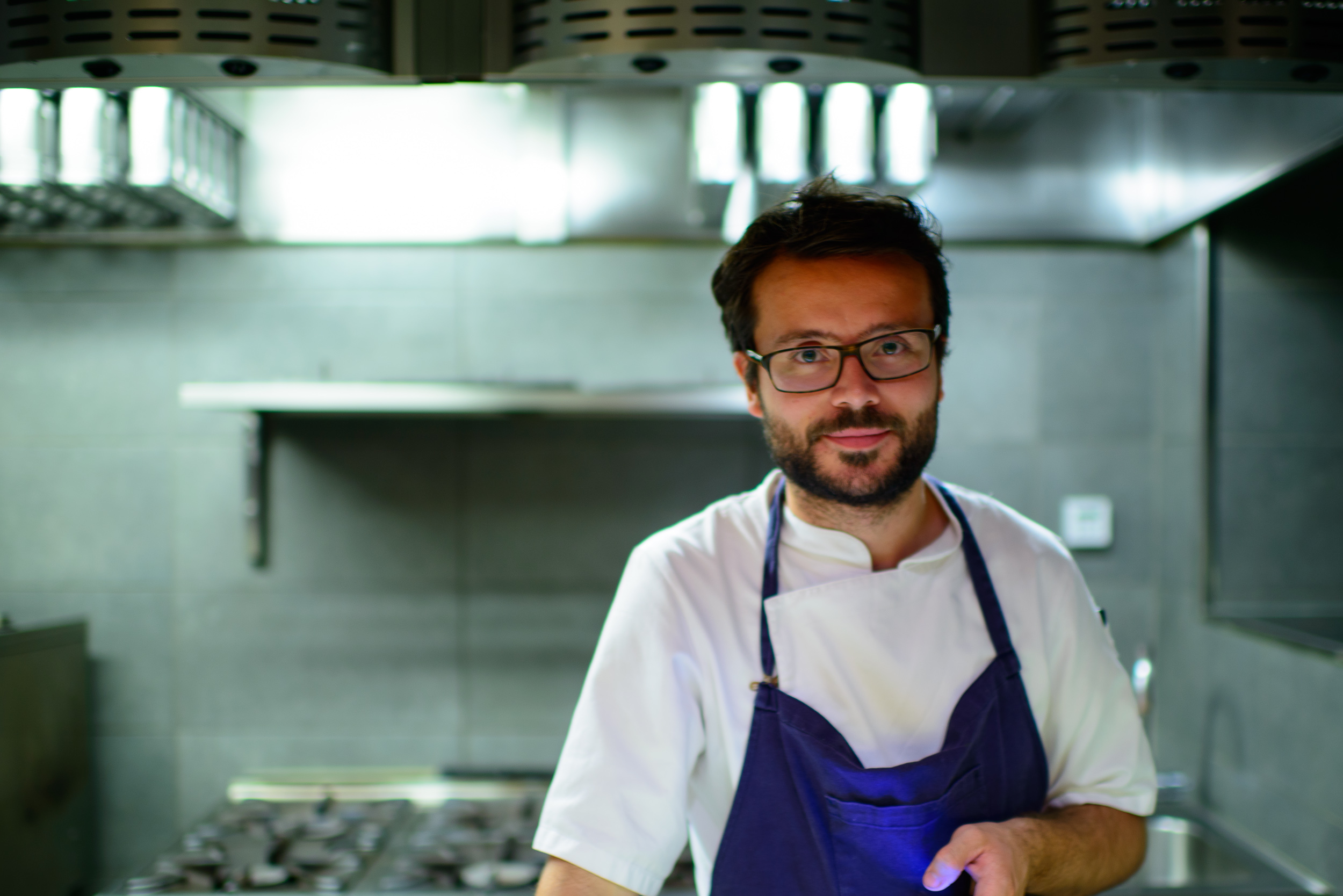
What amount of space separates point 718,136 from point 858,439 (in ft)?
3.54

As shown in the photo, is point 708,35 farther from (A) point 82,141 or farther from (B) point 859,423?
(A) point 82,141

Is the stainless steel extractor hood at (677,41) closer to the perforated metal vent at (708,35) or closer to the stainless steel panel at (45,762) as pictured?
the perforated metal vent at (708,35)

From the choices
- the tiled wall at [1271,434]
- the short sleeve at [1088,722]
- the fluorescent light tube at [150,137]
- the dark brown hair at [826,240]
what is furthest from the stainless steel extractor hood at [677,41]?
the tiled wall at [1271,434]

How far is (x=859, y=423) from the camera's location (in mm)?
986

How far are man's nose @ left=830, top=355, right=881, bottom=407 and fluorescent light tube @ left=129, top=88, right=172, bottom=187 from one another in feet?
4.71

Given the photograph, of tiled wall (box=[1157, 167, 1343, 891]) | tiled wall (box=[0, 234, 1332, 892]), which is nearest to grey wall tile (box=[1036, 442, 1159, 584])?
tiled wall (box=[0, 234, 1332, 892])

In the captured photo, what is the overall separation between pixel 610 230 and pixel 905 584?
1.32 metres

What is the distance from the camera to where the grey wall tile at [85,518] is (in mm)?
2158

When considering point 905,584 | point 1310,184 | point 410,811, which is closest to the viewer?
point 905,584

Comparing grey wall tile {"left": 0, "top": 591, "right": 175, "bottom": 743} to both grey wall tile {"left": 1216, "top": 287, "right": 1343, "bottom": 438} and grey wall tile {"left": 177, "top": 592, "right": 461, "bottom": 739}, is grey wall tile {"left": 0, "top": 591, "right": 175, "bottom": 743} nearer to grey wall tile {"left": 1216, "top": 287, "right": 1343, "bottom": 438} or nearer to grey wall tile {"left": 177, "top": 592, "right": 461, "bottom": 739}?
grey wall tile {"left": 177, "top": 592, "right": 461, "bottom": 739}

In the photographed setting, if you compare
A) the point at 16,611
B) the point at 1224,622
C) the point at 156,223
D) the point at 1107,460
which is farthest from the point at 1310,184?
the point at 16,611

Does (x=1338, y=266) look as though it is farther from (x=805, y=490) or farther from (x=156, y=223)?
(x=156, y=223)

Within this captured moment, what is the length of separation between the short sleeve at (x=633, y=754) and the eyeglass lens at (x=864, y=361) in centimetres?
26

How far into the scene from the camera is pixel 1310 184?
185 centimetres
